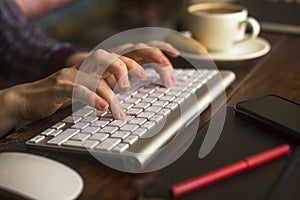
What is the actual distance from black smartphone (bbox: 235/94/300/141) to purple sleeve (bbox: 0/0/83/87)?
0.51m

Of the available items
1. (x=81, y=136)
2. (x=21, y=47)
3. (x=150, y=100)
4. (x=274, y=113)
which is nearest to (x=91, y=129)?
(x=81, y=136)

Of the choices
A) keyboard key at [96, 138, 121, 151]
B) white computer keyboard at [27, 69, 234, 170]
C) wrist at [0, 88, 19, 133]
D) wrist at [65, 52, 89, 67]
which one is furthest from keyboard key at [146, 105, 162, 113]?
wrist at [65, 52, 89, 67]

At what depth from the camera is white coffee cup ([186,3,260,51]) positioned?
0.97 meters

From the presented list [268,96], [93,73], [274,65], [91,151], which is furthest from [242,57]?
[91,151]

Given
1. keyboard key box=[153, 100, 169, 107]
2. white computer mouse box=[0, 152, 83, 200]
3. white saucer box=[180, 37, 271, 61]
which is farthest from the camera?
white saucer box=[180, 37, 271, 61]

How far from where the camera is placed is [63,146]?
23.8 inches

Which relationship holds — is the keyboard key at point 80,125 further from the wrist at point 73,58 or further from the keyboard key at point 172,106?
the wrist at point 73,58

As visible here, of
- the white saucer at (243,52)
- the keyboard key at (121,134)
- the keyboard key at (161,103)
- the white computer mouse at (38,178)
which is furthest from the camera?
the white saucer at (243,52)

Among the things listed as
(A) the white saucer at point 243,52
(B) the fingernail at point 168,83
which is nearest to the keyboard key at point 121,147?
(B) the fingernail at point 168,83

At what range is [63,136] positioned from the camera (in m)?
0.62

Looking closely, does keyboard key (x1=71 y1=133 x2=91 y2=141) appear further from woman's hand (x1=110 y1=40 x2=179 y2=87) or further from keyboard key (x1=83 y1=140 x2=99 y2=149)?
woman's hand (x1=110 y1=40 x2=179 y2=87)

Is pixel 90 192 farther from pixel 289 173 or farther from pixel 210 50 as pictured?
pixel 210 50

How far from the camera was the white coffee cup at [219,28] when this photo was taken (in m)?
0.97

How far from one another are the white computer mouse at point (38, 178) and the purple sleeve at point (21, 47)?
21.0 inches
